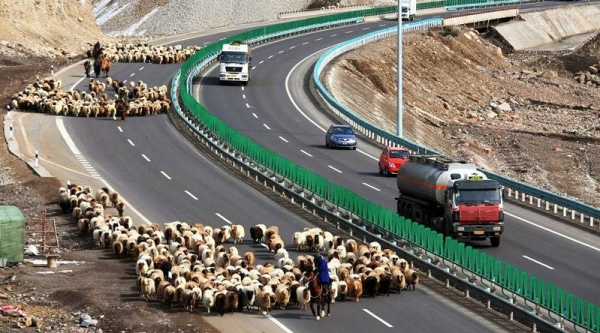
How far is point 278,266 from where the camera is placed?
40.4 m

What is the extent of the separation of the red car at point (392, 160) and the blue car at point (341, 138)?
245 inches

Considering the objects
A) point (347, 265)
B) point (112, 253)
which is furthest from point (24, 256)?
point (347, 265)

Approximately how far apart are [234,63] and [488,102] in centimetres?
2640

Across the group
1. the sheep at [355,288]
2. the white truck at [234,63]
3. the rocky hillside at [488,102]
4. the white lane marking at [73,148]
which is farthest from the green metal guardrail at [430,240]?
the rocky hillside at [488,102]

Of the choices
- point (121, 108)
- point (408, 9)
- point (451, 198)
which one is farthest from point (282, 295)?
point (408, 9)

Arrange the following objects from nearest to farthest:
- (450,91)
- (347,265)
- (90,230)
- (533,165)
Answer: (347,265), (90,230), (533,165), (450,91)

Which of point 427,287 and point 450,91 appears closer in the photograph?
point 427,287

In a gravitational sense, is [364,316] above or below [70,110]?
below

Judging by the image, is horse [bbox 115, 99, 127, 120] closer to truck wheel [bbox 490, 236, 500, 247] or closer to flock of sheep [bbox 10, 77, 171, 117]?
flock of sheep [bbox 10, 77, 171, 117]

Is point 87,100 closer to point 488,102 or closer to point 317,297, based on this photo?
point 488,102

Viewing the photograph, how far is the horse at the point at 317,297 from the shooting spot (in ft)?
117

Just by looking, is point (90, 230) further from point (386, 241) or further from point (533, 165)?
point (533, 165)

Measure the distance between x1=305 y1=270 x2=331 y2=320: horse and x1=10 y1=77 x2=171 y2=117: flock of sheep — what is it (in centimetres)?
4069

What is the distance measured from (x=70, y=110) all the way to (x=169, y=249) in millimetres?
34333
